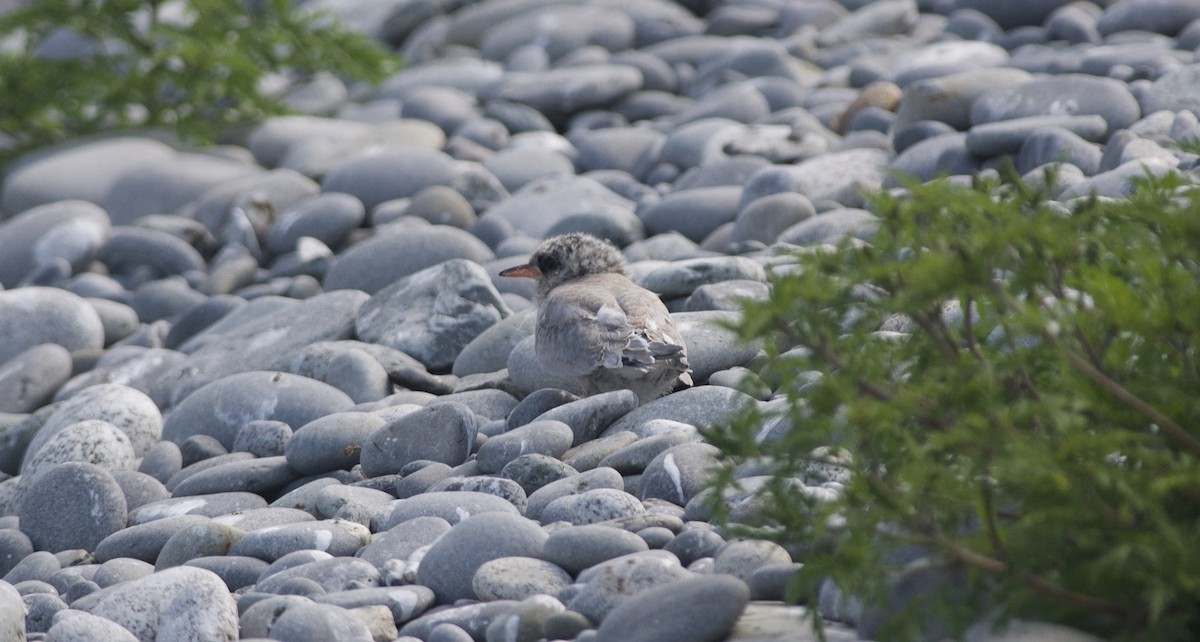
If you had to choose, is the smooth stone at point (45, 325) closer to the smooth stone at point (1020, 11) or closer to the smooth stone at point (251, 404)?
the smooth stone at point (251, 404)

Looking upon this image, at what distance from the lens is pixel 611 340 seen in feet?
17.0

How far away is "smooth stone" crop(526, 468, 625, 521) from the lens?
440cm

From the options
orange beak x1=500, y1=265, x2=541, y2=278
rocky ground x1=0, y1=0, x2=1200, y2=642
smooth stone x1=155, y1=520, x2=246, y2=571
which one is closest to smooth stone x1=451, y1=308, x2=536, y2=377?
rocky ground x1=0, y1=0, x2=1200, y2=642

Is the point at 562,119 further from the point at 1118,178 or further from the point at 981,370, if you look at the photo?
the point at 981,370

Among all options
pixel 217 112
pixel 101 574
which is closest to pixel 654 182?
pixel 217 112

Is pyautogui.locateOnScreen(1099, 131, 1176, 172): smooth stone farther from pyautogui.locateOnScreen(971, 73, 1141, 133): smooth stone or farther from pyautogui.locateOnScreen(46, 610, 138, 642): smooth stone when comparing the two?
pyautogui.locateOnScreen(46, 610, 138, 642): smooth stone

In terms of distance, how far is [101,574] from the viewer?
4352 mm

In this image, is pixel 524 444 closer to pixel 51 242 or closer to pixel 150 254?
pixel 150 254

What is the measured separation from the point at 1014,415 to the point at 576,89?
10255 millimetres

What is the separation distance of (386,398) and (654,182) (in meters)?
4.72

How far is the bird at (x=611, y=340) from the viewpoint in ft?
16.8

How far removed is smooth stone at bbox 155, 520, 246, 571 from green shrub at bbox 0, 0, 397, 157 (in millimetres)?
8843

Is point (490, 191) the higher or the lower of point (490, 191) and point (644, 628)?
the lower

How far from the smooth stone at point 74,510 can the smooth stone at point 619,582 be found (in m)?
2.31
